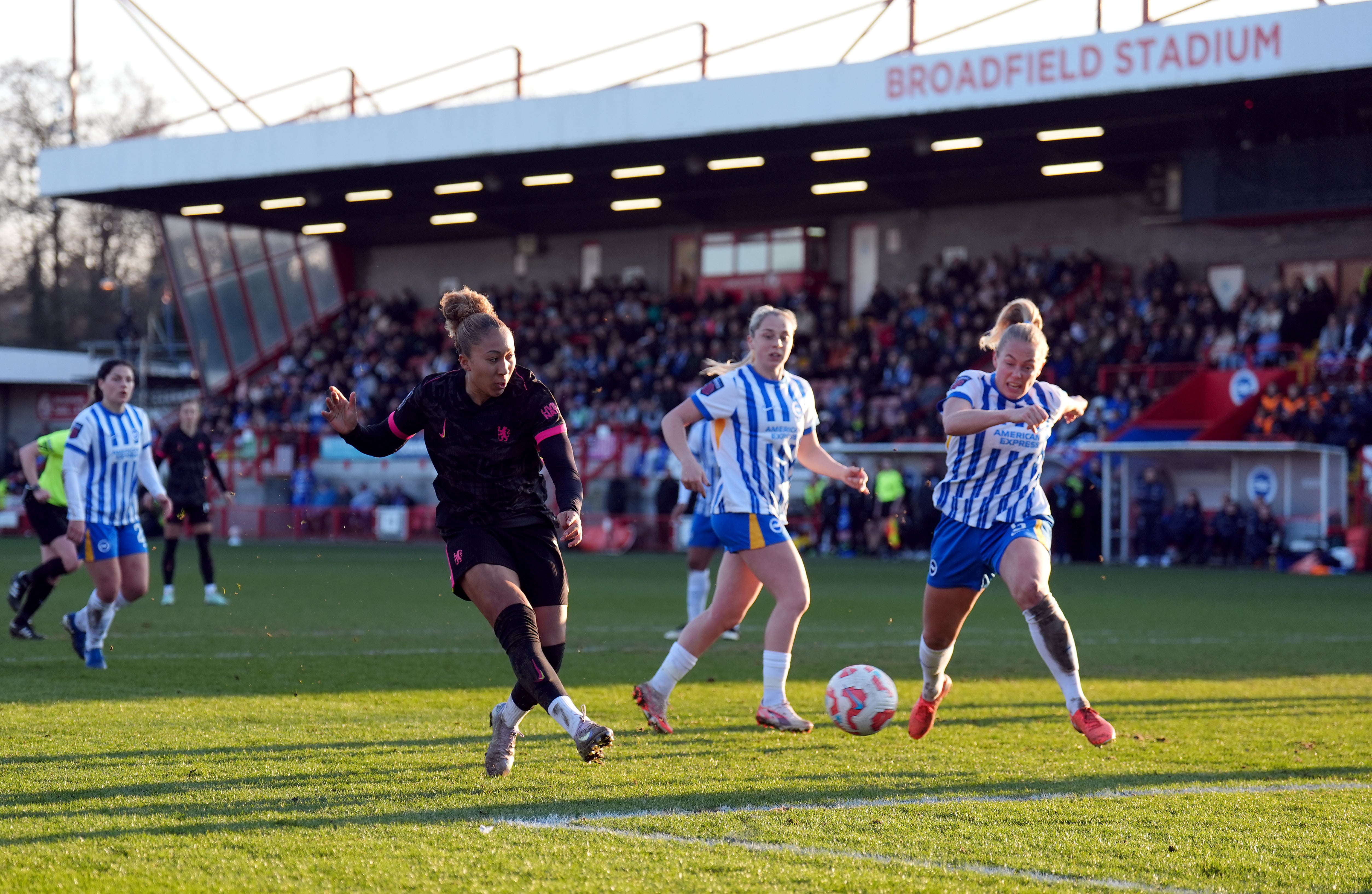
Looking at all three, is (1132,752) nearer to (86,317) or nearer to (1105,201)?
(1105,201)

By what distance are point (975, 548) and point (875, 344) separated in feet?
83.0

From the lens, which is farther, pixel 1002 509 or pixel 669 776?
pixel 1002 509

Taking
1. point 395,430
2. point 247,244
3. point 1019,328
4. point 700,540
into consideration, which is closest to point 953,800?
point 1019,328

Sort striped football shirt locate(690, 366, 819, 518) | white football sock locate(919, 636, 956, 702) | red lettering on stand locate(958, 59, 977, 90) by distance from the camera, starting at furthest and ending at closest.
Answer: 1. red lettering on stand locate(958, 59, 977, 90)
2. striped football shirt locate(690, 366, 819, 518)
3. white football sock locate(919, 636, 956, 702)

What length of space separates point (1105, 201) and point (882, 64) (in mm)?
8345

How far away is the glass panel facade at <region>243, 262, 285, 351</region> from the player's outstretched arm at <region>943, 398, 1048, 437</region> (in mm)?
38523

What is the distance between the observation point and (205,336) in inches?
1672

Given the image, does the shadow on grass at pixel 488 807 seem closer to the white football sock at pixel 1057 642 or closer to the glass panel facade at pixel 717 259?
the white football sock at pixel 1057 642

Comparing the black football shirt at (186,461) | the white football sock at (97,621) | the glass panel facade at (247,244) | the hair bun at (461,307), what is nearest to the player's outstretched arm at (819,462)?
the hair bun at (461,307)

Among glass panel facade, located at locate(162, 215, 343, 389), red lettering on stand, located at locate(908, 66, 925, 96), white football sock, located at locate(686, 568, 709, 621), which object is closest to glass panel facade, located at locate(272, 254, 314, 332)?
glass panel facade, located at locate(162, 215, 343, 389)

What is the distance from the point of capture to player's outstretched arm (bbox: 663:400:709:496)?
6.68 m

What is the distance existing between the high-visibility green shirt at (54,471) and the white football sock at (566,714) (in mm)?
7383

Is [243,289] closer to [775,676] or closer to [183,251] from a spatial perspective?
[183,251]

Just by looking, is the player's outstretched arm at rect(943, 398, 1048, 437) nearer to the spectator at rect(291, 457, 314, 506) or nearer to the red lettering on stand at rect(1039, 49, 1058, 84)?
the red lettering on stand at rect(1039, 49, 1058, 84)
